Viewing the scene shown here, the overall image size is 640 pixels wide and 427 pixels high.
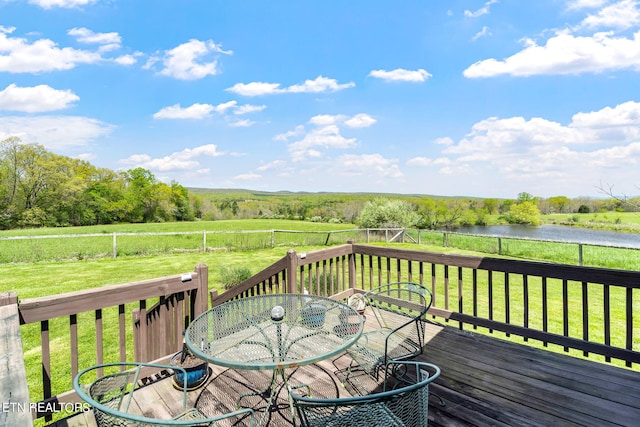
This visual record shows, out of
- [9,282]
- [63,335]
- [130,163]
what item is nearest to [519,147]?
[63,335]

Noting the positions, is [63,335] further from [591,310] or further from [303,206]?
[303,206]

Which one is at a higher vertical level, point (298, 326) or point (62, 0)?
point (62, 0)

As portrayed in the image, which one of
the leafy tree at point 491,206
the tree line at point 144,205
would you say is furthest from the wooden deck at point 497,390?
the leafy tree at point 491,206

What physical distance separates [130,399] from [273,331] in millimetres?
1037

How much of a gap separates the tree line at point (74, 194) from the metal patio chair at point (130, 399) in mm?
26989

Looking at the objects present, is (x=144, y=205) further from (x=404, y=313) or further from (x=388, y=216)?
(x=404, y=313)

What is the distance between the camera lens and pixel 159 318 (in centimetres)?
258

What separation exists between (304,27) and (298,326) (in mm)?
11490

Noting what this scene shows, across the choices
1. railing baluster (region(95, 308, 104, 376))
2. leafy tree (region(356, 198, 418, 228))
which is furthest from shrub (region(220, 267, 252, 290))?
leafy tree (region(356, 198, 418, 228))

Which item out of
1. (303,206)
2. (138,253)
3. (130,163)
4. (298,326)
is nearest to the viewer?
(298,326)

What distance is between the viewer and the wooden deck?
191 centimetres

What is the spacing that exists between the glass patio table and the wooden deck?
10.4 inches

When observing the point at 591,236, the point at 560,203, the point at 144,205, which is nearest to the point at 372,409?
the point at 591,236

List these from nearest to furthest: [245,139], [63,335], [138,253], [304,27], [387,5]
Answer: [63,335], [387,5], [304,27], [138,253], [245,139]
